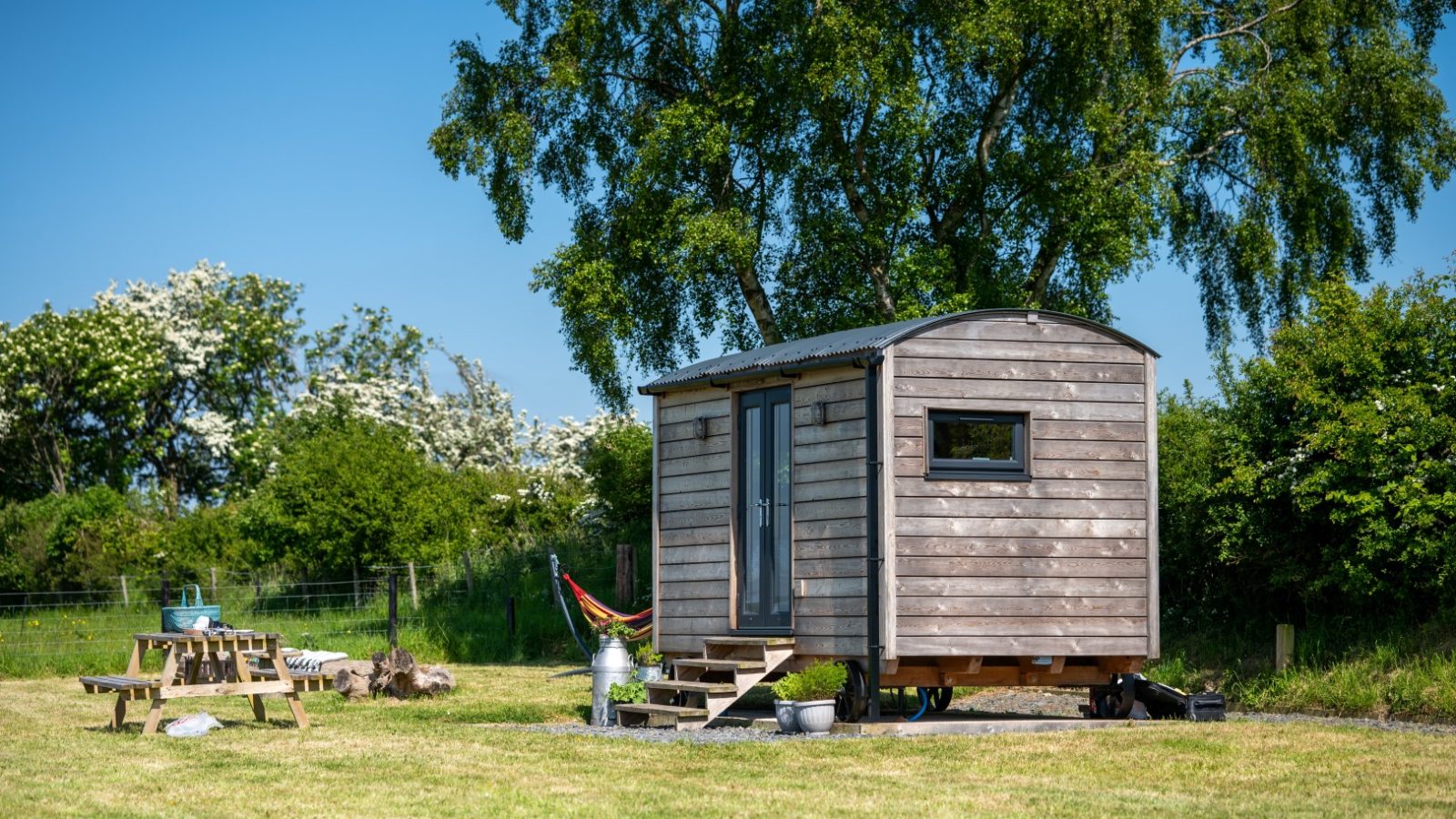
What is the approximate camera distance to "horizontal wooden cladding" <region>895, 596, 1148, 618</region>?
1159 centimetres

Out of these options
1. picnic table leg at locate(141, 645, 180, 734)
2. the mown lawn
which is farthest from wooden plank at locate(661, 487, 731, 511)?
picnic table leg at locate(141, 645, 180, 734)

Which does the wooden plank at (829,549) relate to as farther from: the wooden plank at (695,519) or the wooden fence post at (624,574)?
the wooden fence post at (624,574)

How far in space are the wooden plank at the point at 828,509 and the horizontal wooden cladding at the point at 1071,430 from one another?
0.63m

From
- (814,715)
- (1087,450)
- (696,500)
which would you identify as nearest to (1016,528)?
(1087,450)

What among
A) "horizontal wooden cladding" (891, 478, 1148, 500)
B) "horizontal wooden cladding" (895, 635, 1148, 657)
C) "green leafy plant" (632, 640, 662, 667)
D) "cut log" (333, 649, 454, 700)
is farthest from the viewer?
"cut log" (333, 649, 454, 700)

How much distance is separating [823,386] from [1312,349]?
15.7ft

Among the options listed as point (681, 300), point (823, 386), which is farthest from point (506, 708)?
point (681, 300)

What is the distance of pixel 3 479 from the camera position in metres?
37.8

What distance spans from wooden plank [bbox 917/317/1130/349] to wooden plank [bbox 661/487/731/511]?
233cm

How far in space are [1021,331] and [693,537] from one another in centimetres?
330

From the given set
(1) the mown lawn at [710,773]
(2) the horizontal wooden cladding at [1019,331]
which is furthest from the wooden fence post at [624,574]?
(2) the horizontal wooden cladding at [1019,331]

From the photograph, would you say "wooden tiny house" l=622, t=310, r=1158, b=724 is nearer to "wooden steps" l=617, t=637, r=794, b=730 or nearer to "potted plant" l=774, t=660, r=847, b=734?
"wooden steps" l=617, t=637, r=794, b=730

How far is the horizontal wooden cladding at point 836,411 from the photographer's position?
466 inches

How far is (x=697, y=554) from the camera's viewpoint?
13359 mm
